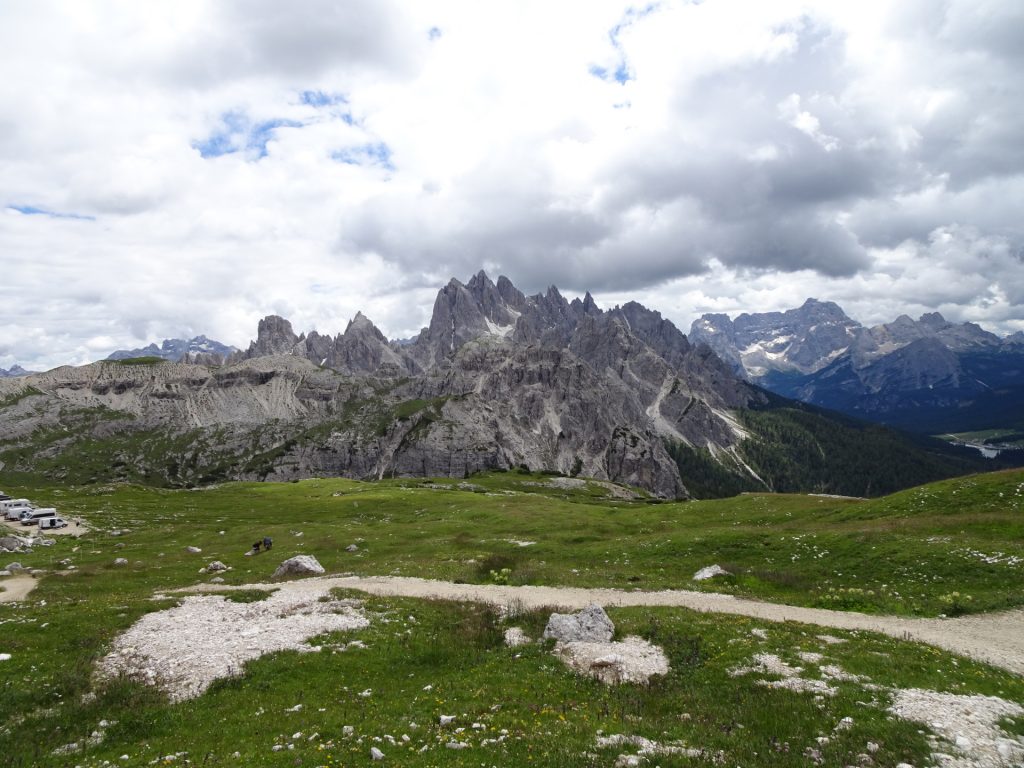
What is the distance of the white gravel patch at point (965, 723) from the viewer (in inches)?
588

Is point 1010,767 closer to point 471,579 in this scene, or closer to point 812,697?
point 812,697

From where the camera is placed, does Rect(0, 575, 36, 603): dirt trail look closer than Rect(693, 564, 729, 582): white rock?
Yes

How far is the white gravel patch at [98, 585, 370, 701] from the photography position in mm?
23453

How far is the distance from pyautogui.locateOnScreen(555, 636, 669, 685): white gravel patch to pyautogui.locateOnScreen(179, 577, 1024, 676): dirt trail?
7.87m

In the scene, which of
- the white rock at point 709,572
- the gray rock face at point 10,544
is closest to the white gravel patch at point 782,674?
the white rock at point 709,572

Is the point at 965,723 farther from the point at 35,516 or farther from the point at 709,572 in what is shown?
the point at 35,516

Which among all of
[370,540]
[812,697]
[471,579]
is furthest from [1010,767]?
[370,540]

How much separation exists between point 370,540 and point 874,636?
171 feet

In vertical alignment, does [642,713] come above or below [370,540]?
above

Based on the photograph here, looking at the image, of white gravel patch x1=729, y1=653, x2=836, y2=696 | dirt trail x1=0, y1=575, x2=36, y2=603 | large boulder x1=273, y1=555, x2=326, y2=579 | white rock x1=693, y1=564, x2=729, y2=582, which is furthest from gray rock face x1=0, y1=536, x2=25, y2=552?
white gravel patch x1=729, y1=653, x2=836, y2=696

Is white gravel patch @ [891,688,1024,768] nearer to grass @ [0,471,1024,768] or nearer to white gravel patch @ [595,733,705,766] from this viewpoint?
grass @ [0,471,1024,768]

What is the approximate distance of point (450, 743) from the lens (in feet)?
55.2

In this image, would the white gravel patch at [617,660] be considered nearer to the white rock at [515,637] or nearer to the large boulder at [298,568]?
the white rock at [515,637]

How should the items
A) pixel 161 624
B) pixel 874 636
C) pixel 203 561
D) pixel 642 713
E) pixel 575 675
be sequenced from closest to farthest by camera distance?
1. pixel 642 713
2. pixel 575 675
3. pixel 874 636
4. pixel 161 624
5. pixel 203 561
